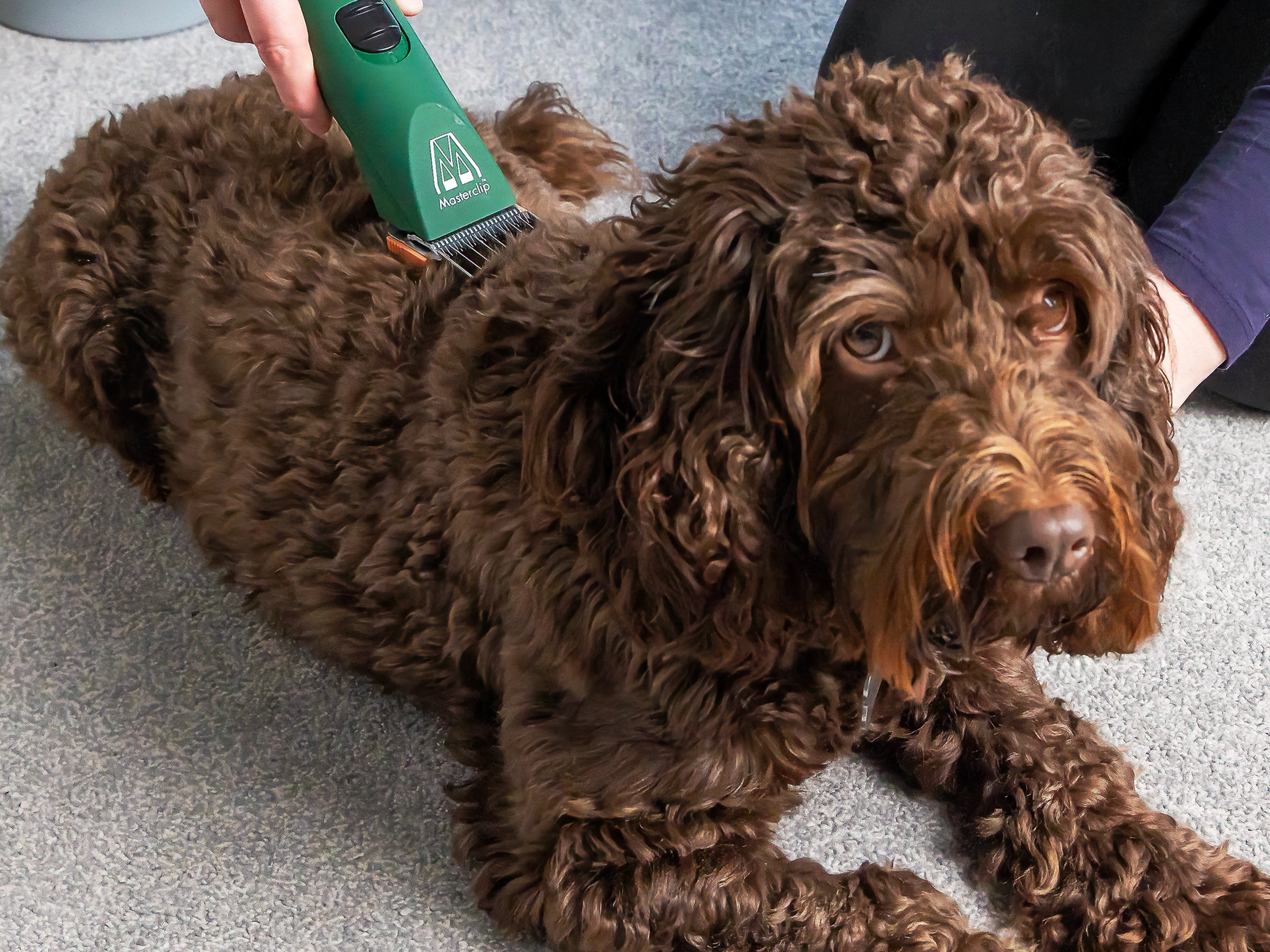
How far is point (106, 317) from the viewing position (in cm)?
228

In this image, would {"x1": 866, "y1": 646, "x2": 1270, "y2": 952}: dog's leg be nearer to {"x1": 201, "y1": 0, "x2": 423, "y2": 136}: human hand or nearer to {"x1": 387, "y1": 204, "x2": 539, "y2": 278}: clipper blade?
{"x1": 387, "y1": 204, "x2": 539, "y2": 278}: clipper blade

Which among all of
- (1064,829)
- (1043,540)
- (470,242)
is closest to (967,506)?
(1043,540)

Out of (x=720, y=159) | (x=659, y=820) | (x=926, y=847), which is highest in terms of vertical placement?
(x=720, y=159)

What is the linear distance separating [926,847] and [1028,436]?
41.8 inches

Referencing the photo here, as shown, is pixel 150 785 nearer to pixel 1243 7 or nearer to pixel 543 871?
pixel 543 871

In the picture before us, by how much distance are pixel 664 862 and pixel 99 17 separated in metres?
3.10

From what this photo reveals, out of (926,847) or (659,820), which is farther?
(926,847)

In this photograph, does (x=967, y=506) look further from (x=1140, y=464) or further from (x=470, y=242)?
(x=470, y=242)

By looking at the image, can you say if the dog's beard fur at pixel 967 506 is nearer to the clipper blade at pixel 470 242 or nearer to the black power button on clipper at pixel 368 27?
the clipper blade at pixel 470 242

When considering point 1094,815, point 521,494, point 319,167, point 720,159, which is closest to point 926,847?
point 1094,815

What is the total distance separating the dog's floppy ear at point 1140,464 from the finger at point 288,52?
1.30 metres

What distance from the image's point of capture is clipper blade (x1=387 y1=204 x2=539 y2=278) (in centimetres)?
190

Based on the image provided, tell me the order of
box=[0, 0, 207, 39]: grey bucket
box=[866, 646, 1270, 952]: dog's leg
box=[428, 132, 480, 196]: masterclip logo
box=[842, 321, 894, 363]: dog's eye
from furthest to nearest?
box=[0, 0, 207, 39]: grey bucket → box=[428, 132, 480, 196]: masterclip logo → box=[866, 646, 1270, 952]: dog's leg → box=[842, 321, 894, 363]: dog's eye

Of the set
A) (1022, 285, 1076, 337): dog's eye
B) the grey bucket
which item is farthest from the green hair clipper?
the grey bucket
